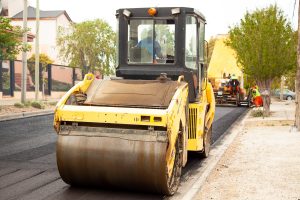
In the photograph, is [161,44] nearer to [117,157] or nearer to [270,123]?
[117,157]

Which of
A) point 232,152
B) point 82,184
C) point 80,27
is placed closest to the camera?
point 82,184

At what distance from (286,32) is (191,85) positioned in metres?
13.5

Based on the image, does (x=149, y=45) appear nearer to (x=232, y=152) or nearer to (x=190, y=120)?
(x=190, y=120)

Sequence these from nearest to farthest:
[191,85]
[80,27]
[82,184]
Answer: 1. [82,184]
2. [191,85]
3. [80,27]

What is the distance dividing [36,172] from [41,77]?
1039 inches

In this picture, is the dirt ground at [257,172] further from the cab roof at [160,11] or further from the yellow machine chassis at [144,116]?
the cab roof at [160,11]

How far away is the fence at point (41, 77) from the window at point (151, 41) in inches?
826

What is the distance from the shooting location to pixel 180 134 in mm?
6898

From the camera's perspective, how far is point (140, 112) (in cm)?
622

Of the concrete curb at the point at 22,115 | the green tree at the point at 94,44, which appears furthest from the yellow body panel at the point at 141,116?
the green tree at the point at 94,44

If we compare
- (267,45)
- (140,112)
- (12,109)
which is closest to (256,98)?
(267,45)

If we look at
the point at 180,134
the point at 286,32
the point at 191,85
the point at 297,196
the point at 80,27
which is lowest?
the point at 297,196

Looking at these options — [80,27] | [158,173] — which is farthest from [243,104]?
[158,173]

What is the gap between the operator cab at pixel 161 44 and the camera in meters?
8.04
